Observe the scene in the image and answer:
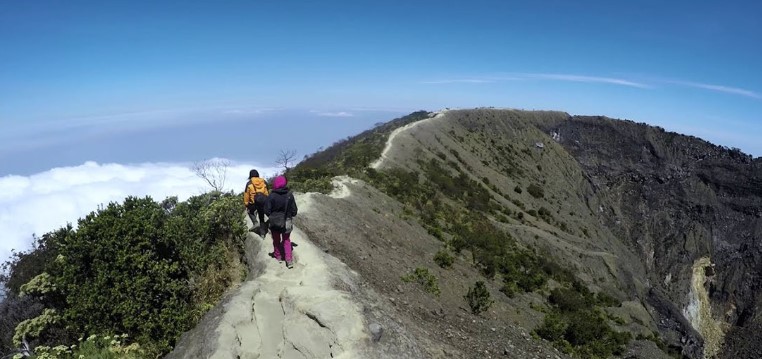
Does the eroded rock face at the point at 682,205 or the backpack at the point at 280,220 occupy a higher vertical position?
the backpack at the point at 280,220

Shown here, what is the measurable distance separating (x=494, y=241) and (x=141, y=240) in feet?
79.9

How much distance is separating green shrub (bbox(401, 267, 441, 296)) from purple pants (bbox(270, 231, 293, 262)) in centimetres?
629

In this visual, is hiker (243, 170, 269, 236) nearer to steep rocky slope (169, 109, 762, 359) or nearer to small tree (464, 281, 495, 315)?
steep rocky slope (169, 109, 762, 359)

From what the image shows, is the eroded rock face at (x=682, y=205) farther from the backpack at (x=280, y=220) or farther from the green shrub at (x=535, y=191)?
the backpack at (x=280, y=220)

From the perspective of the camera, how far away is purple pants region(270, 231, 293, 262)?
13008 millimetres

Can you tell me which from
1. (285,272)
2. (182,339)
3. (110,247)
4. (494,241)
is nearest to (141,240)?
(110,247)

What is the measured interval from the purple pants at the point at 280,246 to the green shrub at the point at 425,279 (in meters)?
6.29

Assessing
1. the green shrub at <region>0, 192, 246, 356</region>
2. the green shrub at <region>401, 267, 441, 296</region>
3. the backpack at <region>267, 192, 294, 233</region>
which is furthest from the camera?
the green shrub at <region>401, 267, 441, 296</region>

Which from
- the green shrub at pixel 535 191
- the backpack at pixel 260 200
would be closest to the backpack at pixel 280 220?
the backpack at pixel 260 200

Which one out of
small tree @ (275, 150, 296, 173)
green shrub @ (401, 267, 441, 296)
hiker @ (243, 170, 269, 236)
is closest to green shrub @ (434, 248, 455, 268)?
green shrub @ (401, 267, 441, 296)

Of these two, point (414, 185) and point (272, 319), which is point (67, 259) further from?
point (414, 185)

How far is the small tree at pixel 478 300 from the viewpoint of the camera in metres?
19.9

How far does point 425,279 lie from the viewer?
19.2 m

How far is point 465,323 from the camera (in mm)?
15594
